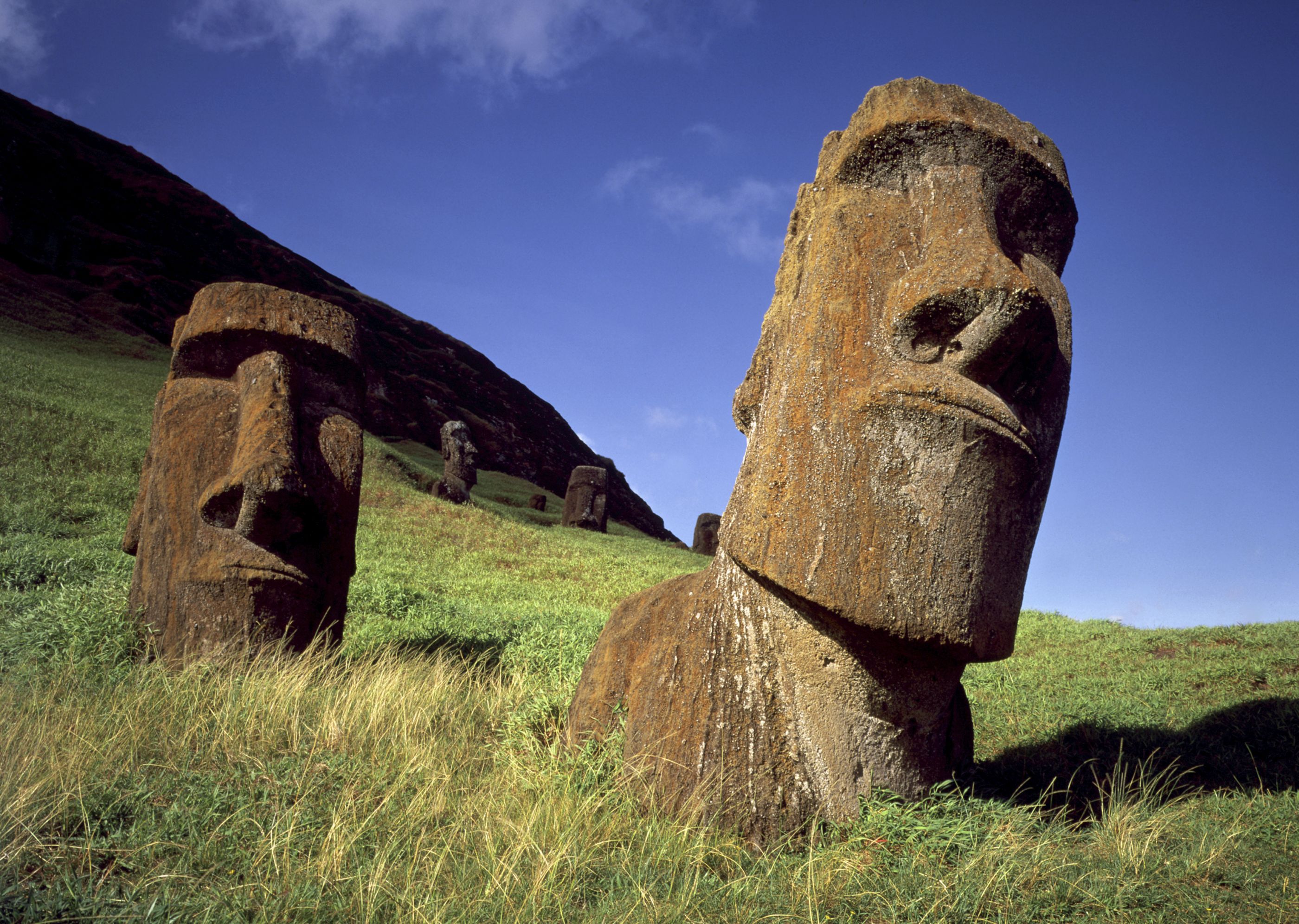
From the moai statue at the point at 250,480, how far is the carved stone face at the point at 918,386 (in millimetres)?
2926

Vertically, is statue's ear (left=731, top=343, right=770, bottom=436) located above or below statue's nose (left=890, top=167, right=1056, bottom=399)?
below

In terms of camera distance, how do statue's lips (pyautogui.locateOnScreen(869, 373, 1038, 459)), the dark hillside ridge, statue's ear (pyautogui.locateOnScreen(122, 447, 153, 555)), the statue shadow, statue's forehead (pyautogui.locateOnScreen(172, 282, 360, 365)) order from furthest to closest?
the dark hillside ridge < statue's ear (pyautogui.locateOnScreen(122, 447, 153, 555)) < statue's forehead (pyautogui.locateOnScreen(172, 282, 360, 365)) < the statue shadow < statue's lips (pyautogui.locateOnScreen(869, 373, 1038, 459))

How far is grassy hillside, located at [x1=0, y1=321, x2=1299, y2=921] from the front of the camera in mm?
2609

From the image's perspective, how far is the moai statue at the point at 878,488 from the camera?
3125 mm

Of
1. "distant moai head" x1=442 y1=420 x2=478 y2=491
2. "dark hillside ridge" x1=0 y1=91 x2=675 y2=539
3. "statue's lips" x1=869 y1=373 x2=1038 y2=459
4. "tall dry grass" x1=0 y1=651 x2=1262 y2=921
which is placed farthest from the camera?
"dark hillside ridge" x1=0 y1=91 x2=675 y2=539

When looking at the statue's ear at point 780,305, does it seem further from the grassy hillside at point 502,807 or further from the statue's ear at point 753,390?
the grassy hillside at point 502,807

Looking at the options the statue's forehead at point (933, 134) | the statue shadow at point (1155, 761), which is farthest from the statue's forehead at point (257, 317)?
the statue shadow at point (1155, 761)

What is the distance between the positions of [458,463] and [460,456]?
22cm

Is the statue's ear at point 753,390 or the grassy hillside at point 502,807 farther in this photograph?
the statue's ear at point 753,390

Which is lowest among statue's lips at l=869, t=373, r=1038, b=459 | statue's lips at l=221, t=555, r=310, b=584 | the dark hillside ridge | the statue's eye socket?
statue's lips at l=221, t=555, r=310, b=584

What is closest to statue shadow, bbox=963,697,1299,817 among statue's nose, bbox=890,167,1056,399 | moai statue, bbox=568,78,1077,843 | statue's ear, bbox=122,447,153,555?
moai statue, bbox=568,78,1077,843

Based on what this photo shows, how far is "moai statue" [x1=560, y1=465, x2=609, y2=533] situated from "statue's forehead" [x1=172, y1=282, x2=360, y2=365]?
1871cm

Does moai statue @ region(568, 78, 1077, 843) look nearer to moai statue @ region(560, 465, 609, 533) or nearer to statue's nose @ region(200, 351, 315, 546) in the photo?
statue's nose @ region(200, 351, 315, 546)

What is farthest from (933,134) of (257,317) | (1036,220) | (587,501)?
(587,501)
